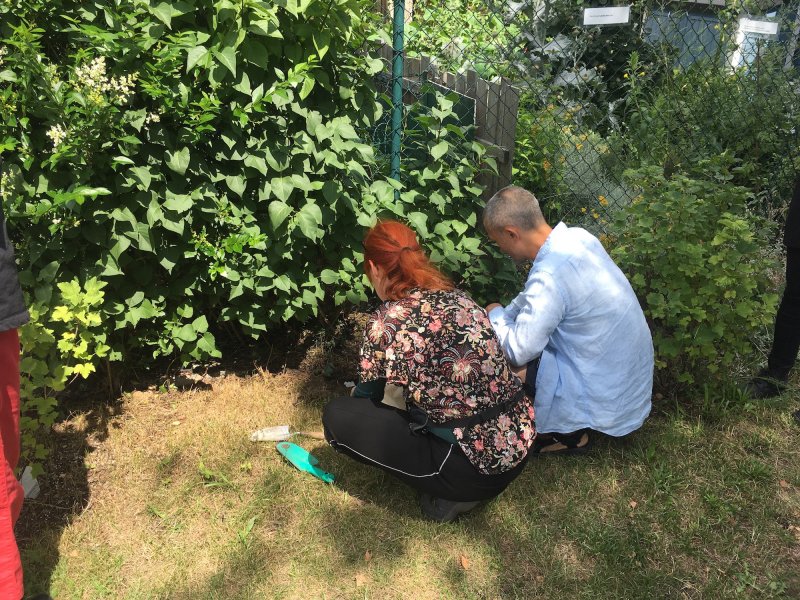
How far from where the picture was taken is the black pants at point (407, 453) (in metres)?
2.37

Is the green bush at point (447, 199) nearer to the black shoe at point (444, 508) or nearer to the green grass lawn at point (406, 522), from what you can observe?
the green grass lawn at point (406, 522)

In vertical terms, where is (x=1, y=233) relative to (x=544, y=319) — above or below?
above

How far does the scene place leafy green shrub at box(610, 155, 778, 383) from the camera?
280cm

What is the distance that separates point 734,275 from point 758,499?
3.06 feet

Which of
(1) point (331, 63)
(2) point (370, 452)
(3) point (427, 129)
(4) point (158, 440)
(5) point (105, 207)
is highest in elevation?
(1) point (331, 63)

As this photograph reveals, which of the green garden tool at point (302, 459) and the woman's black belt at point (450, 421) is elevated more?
the woman's black belt at point (450, 421)

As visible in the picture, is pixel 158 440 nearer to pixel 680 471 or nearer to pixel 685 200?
pixel 680 471

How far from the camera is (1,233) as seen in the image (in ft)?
5.59

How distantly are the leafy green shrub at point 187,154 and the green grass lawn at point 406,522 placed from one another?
22.5 inches

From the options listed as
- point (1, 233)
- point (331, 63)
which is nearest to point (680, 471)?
point (331, 63)

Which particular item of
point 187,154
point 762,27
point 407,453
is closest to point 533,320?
point 407,453

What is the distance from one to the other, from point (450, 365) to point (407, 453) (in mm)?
403

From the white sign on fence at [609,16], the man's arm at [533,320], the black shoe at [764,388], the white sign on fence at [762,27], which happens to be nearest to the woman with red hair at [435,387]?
the man's arm at [533,320]

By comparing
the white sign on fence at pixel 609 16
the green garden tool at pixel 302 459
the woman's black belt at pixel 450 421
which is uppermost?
the white sign on fence at pixel 609 16
